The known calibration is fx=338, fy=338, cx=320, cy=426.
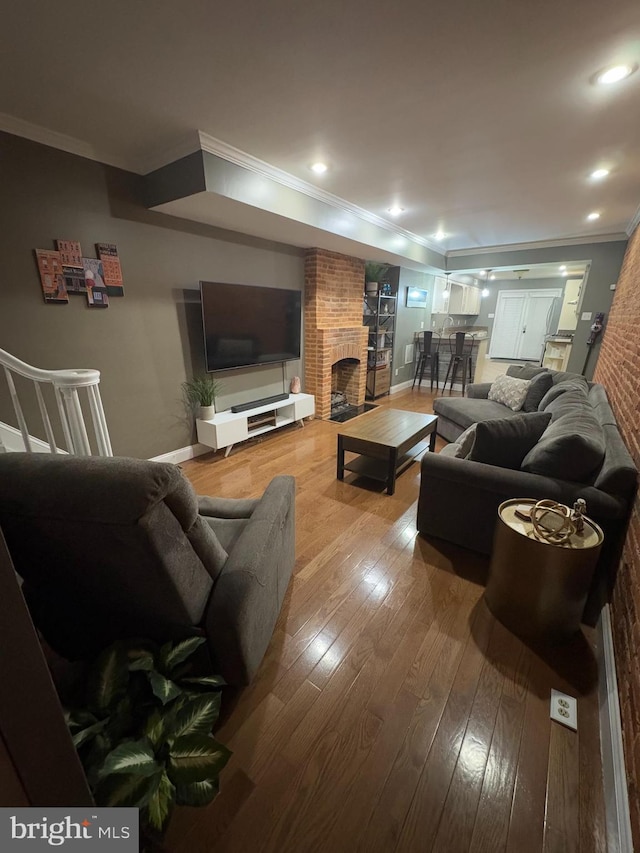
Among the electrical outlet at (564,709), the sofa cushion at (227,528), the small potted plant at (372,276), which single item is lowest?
the electrical outlet at (564,709)

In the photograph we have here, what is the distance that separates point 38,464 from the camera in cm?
85

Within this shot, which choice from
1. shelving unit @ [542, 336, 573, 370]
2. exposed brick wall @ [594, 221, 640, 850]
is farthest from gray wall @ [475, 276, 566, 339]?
exposed brick wall @ [594, 221, 640, 850]

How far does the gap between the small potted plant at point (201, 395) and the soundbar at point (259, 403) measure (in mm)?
319

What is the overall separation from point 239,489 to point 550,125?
321 cm

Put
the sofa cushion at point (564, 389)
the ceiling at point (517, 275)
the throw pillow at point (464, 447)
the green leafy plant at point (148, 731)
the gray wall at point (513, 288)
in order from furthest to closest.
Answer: the gray wall at point (513, 288) < the ceiling at point (517, 275) < the sofa cushion at point (564, 389) < the throw pillow at point (464, 447) < the green leafy plant at point (148, 731)

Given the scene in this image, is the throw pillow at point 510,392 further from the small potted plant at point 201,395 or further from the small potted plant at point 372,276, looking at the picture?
the small potted plant at point 201,395

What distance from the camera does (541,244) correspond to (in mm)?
5035

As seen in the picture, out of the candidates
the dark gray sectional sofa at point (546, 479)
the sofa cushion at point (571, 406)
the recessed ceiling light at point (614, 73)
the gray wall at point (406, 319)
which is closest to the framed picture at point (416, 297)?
the gray wall at point (406, 319)

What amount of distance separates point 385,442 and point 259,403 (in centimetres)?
175

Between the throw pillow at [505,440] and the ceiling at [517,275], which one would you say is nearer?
the throw pillow at [505,440]

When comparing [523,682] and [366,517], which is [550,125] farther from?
[523,682]

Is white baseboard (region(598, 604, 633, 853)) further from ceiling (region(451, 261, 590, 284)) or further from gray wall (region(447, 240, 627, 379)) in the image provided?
ceiling (region(451, 261, 590, 284))

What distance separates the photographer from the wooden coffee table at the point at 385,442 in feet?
9.02

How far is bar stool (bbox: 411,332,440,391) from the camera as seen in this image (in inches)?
255
